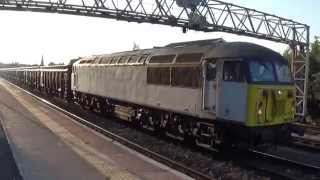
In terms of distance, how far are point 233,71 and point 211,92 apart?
1051 millimetres

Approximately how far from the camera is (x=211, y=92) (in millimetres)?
15516

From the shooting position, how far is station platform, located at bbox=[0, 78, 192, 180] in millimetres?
12164

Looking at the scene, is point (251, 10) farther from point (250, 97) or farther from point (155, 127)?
point (250, 97)

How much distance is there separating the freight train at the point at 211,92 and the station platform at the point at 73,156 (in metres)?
2.28

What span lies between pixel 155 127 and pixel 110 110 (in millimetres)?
6737

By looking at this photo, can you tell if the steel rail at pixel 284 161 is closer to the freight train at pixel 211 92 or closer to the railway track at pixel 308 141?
the freight train at pixel 211 92

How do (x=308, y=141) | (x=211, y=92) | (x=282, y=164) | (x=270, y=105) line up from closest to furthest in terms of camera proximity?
(x=270, y=105) < (x=282, y=164) < (x=211, y=92) < (x=308, y=141)

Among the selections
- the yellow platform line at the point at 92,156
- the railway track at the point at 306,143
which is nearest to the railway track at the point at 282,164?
the railway track at the point at 306,143

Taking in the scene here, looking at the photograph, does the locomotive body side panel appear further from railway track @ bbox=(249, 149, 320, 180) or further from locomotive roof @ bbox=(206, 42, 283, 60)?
railway track @ bbox=(249, 149, 320, 180)

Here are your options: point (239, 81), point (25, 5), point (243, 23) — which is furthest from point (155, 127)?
point (243, 23)

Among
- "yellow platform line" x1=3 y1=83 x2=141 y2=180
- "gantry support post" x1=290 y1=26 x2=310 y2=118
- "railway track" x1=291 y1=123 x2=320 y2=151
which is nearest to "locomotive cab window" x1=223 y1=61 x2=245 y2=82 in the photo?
"railway track" x1=291 y1=123 x2=320 y2=151

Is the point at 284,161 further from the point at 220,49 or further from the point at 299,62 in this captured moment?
the point at 299,62

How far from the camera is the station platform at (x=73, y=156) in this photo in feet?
39.9

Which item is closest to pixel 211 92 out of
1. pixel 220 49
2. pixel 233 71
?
pixel 233 71
